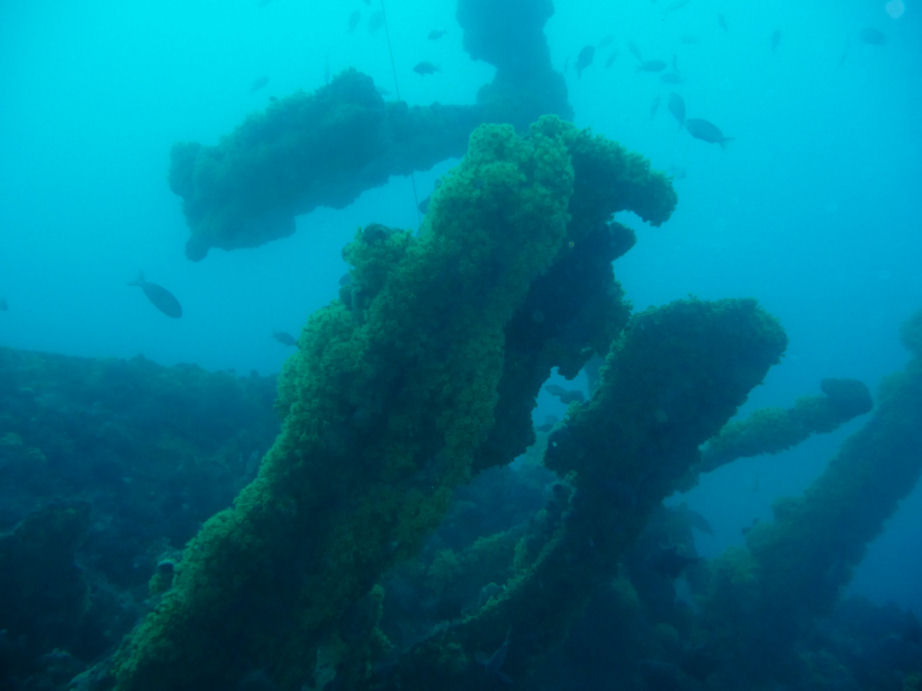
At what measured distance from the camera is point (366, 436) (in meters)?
4.82

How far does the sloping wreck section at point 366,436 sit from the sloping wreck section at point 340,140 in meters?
8.50

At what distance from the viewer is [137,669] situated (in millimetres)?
4055

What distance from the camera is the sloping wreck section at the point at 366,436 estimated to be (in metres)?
4.40

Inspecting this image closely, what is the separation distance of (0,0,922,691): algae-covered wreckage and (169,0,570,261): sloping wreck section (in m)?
0.24

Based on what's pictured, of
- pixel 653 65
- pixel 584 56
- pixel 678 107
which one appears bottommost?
pixel 678 107

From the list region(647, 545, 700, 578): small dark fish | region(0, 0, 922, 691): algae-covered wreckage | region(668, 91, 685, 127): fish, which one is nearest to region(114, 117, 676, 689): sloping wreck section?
region(0, 0, 922, 691): algae-covered wreckage

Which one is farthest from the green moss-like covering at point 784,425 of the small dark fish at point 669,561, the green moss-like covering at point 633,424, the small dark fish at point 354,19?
the small dark fish at point 354,19

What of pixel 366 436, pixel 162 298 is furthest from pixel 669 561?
pixel 162 298

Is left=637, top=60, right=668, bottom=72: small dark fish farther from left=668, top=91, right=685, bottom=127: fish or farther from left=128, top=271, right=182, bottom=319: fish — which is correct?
left=128, top=271, right=182, bottom=319: fish

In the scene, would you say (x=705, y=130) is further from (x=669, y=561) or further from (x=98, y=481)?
(x=98, y=481)

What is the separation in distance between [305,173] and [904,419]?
16.5 m

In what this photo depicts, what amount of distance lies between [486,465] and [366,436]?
150cm

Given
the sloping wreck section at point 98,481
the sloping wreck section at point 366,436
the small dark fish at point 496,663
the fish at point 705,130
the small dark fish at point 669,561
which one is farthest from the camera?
the fish at point 705,130

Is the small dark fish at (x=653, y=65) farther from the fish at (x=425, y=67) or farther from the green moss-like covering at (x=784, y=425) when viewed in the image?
the green moss-like covering at (x=784, y=425)
